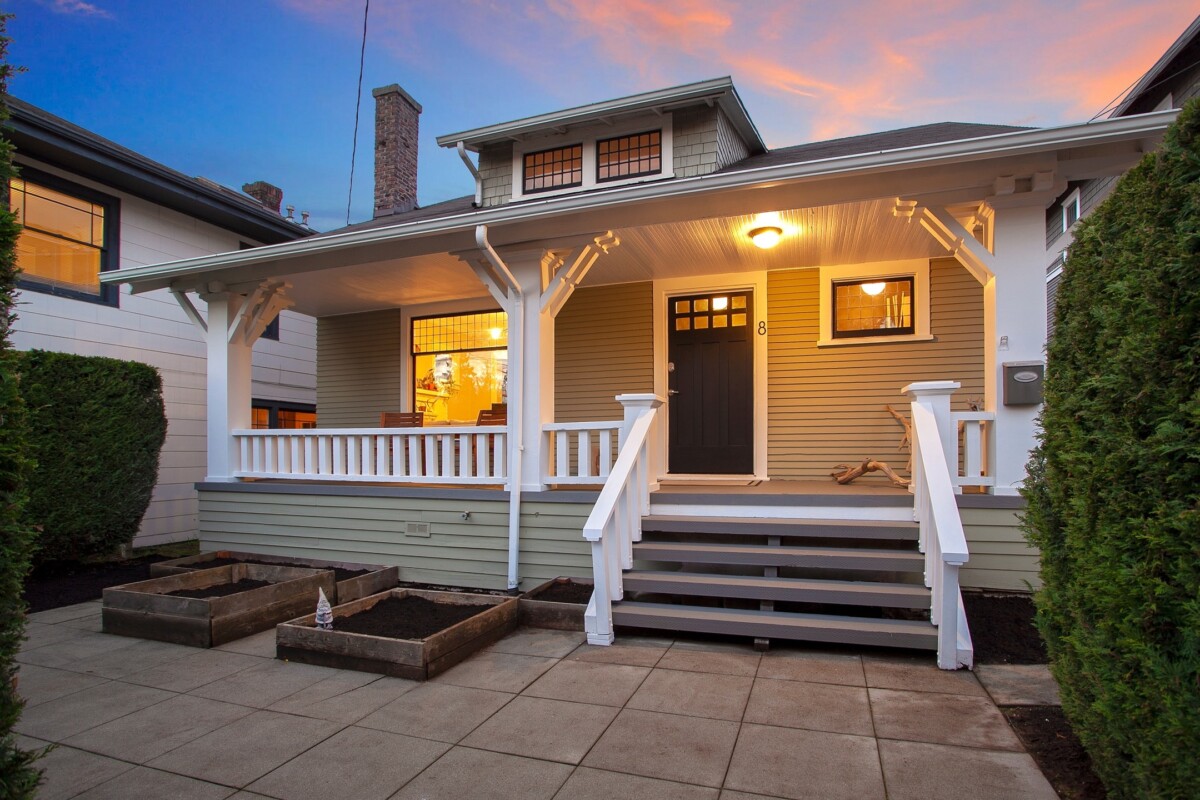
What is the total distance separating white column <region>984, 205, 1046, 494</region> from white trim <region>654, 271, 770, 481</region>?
235 centimetres

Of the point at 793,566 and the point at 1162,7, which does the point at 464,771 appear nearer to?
the point at 793,566

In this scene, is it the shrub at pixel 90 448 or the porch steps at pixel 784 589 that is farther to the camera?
the shrub at pixel 90 448

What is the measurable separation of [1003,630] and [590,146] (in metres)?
5.95

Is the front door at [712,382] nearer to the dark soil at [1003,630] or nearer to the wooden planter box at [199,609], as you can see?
the dark soil at [1003,630]

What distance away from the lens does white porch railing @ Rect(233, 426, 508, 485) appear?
17.9 feet

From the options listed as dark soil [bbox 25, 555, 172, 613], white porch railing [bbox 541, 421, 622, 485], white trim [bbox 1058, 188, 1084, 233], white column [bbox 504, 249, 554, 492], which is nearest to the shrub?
dark soil [bbox 25, 555, 172, 613]

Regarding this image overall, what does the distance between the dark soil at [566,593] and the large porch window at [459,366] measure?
10.6ft

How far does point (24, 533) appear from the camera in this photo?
1649 mm

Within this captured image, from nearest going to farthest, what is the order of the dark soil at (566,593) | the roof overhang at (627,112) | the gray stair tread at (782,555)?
the gray stair tread at (782,555) → the dark soil at (566,593) → the roof overhang at (627,112)

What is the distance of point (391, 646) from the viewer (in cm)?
335

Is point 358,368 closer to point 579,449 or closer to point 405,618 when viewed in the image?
point 579,449

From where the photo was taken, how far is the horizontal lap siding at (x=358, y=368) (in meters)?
8.16

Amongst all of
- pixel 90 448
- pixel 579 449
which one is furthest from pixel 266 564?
pixel 579 449

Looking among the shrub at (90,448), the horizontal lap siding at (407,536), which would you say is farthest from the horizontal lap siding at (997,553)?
the shrub at (90,448)
